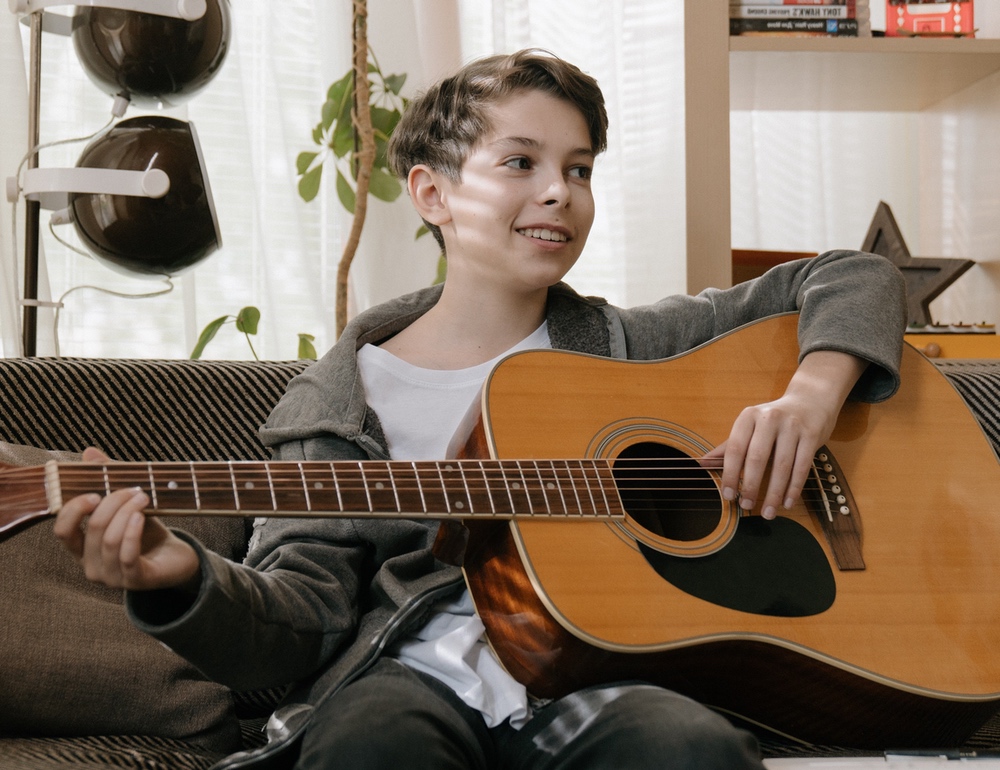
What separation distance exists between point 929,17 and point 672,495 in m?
1.42

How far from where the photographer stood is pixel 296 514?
82cm

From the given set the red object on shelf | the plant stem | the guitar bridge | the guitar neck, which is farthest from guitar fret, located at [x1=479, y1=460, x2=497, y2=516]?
the red object on shelf

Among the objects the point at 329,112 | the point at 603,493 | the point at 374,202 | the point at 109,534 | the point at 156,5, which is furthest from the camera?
the point at 374,202

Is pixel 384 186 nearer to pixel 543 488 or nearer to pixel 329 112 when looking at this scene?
pixel 329 112

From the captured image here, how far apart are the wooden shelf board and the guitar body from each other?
98cm

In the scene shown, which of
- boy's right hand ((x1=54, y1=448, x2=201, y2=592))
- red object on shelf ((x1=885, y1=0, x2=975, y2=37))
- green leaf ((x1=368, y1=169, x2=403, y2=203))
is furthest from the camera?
green leaf ((x1=368, y1=169, x2=403, y2=203))

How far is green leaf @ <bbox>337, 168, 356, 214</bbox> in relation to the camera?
212cm

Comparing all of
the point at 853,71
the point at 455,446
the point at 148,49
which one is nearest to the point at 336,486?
the point at 455,446

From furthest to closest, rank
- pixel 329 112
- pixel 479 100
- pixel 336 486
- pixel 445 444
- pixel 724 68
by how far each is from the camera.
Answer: pixel 329 112 → pixel 724 68 → pixel 479 100 → pixel 445 444 → pixel 336 486

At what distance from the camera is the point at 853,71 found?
2.01 m

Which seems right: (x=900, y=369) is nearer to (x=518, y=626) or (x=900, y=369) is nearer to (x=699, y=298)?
(x=699, y=298)

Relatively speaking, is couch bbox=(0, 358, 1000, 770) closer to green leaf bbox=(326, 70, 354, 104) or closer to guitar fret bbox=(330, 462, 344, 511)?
guitar fret bbox=(330, 462, 344, 511)

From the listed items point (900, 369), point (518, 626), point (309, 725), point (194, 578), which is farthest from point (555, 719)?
point (900, 369)

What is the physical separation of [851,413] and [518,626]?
0.51 metres
